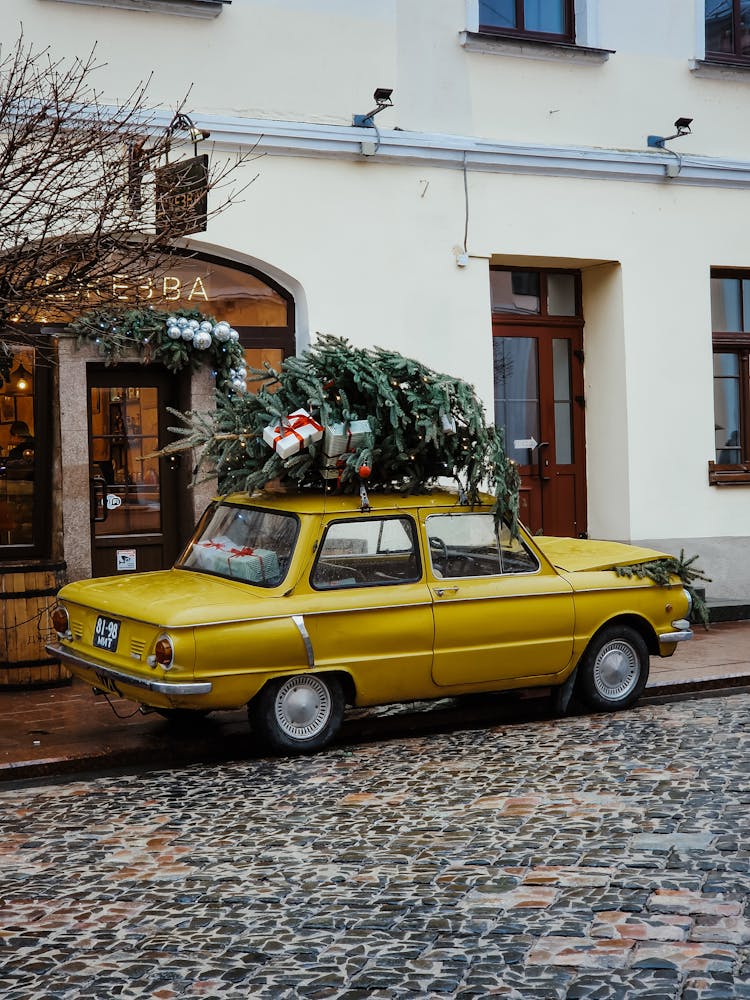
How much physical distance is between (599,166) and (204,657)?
26.3 feet

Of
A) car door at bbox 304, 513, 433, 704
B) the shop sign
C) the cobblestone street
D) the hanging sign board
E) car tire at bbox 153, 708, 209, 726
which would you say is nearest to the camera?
the cobblestone street

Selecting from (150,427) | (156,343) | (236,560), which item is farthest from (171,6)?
(236,560)

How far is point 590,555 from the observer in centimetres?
942

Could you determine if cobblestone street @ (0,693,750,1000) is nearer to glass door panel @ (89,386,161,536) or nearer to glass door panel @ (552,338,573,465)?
glass door panel @ (89,386,161,536)

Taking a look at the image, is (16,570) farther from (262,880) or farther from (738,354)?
(738,354)

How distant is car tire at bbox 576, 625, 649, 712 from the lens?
903cm

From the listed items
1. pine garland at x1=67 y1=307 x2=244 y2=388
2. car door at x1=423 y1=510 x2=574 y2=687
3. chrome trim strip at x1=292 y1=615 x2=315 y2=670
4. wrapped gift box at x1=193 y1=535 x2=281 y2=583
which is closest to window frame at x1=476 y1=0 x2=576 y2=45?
pine garland at x1=67 y1=307 x2=244 y2=388

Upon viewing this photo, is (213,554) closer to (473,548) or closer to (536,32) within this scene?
(473,548)

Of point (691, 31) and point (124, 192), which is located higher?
point (691, 31)

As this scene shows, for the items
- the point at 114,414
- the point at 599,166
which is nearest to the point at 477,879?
the point at 114,414

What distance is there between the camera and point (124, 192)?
26.1 feet

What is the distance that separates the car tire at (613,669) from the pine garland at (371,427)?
112 centimetres

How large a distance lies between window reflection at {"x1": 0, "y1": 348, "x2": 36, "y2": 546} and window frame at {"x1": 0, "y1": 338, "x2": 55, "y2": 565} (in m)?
0.03

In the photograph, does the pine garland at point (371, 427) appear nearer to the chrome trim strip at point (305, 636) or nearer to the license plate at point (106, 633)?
the chrome trim strip at point (305, 636)
